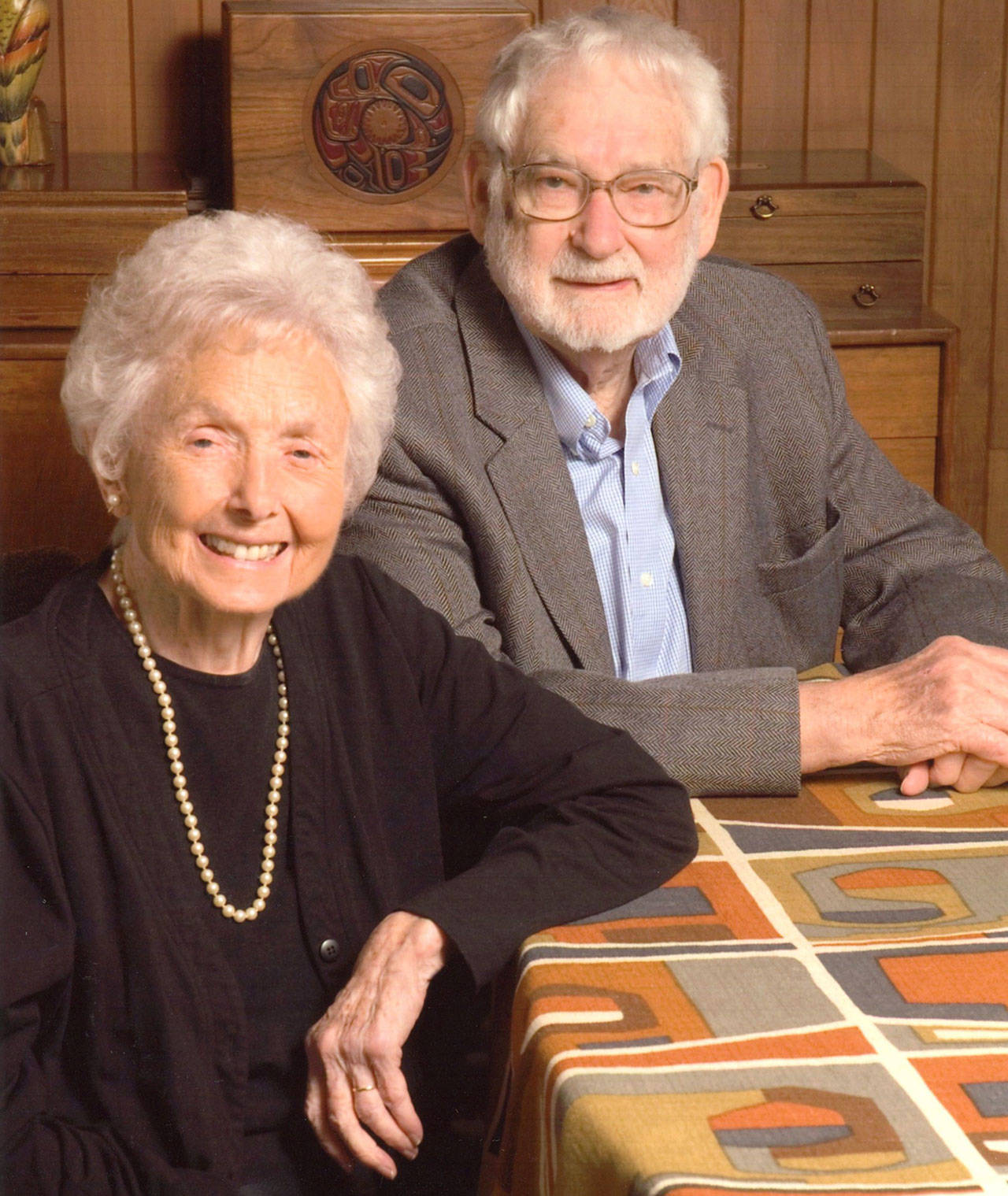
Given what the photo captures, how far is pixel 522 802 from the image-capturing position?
156cm

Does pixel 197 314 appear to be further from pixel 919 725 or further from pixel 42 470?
pixel 42 470

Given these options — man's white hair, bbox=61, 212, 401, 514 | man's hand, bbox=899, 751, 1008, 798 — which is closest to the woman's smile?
man's white hair, bbox=61, 212, 401, 514

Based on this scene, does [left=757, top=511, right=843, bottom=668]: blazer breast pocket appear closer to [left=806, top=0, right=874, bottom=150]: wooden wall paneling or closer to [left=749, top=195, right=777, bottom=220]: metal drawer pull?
[left=749, top=195, right=777, bottom=220]: metal drawer pull

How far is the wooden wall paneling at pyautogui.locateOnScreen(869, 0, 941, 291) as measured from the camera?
3.49 metres

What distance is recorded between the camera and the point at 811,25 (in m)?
3.46

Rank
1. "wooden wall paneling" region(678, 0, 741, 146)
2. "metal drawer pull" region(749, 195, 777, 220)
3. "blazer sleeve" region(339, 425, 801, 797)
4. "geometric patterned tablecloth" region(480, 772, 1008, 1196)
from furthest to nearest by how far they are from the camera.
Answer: "wooden wall paneling" region(678, 0, 741, 146) < "metal drawer pull" region(749, 195, 777, 220) < "blazer sleeve" region(339, 425, 801, 797) < "geometric patterned tablecloth" region(480, 772, 1008, 1196)

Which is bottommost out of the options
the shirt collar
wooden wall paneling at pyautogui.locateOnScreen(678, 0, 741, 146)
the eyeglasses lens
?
the shirt collar

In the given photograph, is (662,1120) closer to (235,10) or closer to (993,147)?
(235,10)

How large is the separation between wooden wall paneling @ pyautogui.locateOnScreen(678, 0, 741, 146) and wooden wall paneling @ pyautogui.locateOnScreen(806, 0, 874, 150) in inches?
6.6

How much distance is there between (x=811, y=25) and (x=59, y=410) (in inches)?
72.0

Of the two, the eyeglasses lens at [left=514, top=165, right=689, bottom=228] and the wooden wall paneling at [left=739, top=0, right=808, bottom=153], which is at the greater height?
the wooden wall paneling at [left=739, top=0, right=808, bottom=153]

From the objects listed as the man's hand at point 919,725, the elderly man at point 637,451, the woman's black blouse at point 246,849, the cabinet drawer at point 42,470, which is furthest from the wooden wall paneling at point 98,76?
the man's hand at point 919,725

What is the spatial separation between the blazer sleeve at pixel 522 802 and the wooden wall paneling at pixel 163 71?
1.93 meters

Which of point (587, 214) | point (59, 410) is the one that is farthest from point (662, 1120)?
point (59, 410)
